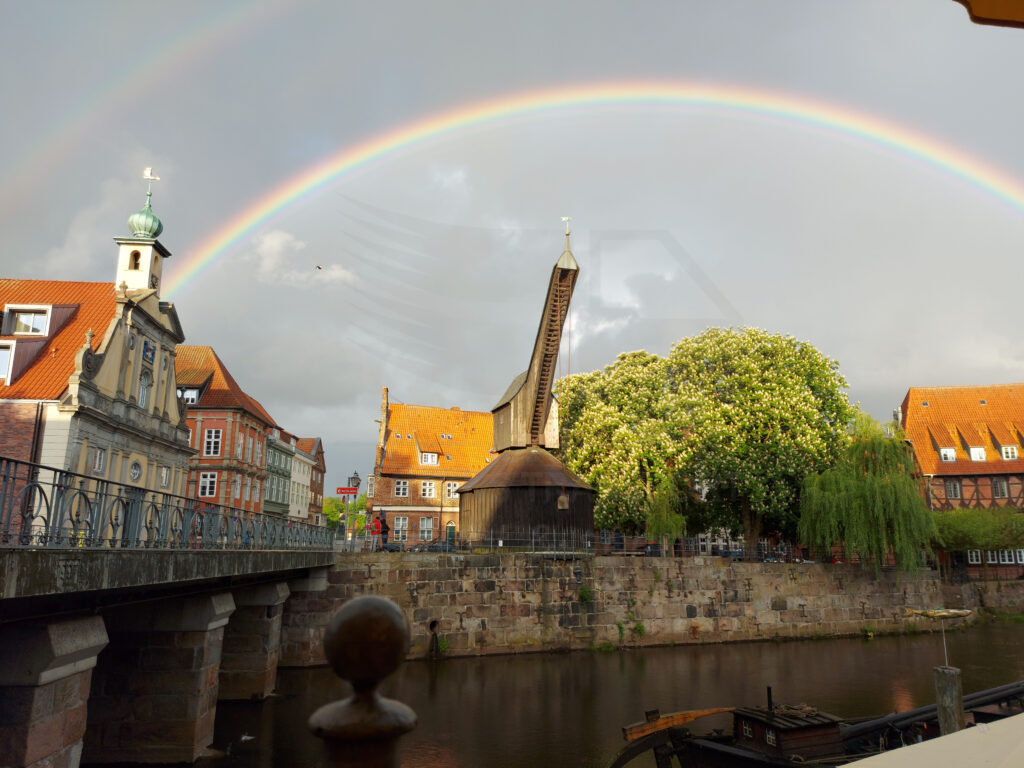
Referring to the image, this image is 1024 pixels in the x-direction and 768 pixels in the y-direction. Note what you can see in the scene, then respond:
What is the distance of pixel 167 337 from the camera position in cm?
3600

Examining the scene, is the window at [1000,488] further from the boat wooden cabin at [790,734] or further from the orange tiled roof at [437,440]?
the boat wooden cabin at [790,734]

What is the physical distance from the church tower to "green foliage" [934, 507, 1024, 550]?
1846 inches

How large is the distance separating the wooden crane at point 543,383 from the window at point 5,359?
2312cm

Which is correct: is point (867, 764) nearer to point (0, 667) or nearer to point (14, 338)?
point (0, 667)

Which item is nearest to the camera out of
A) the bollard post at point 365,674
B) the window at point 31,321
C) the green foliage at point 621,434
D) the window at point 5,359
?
the bollard post at point 365,674

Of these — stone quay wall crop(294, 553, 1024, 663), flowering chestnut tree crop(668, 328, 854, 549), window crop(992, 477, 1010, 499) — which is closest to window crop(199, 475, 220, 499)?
stone quay wall crop(294, 553, 1024, 663)

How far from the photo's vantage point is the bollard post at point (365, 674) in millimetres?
1623

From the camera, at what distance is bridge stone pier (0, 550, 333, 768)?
9016 mm

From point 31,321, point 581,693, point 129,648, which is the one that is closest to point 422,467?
point 31,321

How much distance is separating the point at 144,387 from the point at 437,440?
93.4ft

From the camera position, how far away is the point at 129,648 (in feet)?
48.1

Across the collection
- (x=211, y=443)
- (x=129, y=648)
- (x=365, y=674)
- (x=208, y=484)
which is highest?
(x=211, y=443)

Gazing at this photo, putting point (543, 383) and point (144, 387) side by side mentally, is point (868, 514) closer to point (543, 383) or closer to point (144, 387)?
point (543, 383)

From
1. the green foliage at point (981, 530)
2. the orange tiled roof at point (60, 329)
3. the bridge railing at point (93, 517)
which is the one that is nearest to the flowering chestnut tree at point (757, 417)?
the green foliage at point (981, 530)
